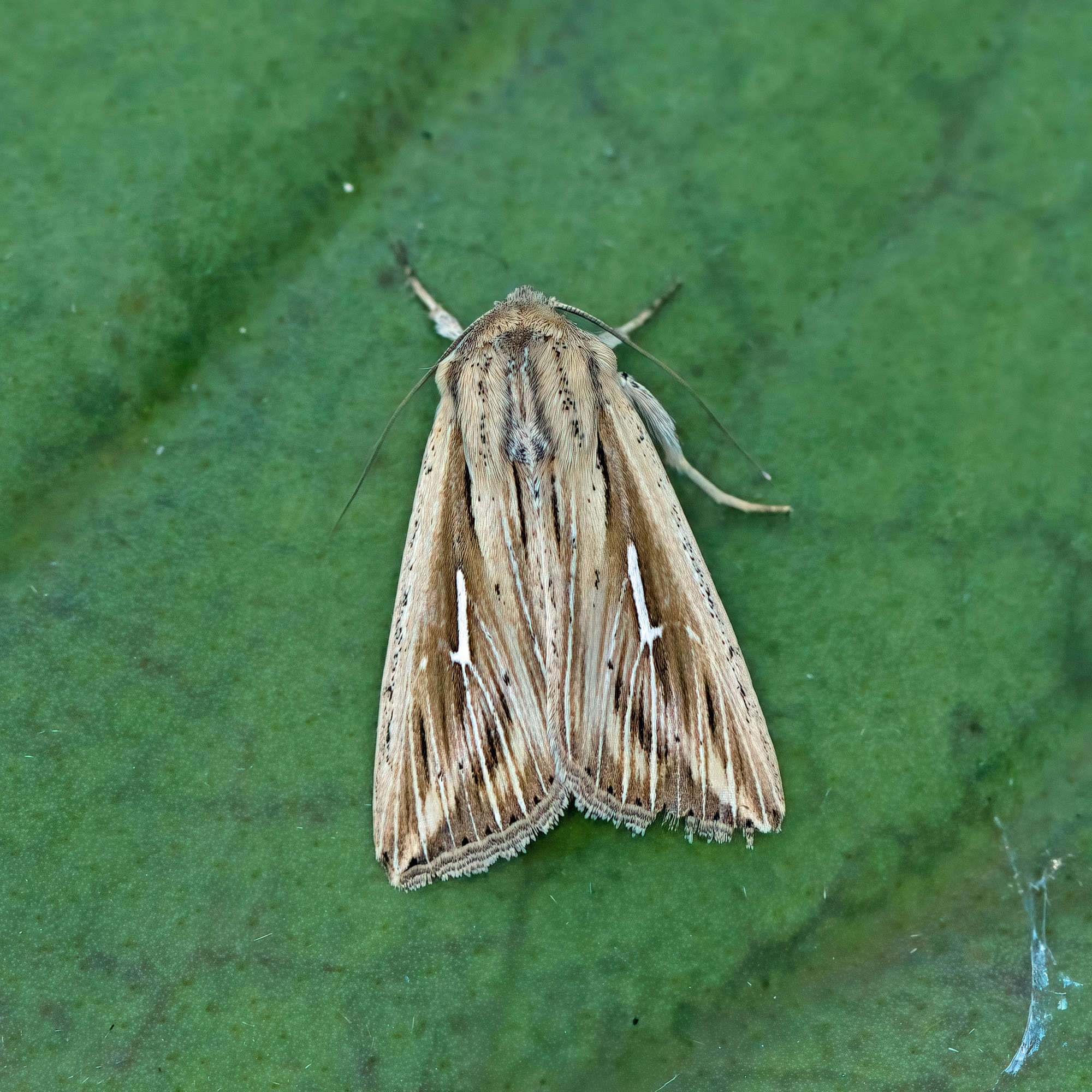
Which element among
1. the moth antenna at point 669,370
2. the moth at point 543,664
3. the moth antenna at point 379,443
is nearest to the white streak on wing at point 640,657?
the moth at point 543,664

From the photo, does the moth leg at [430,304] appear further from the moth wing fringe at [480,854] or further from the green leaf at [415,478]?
the moth wing fringe at [480,854]

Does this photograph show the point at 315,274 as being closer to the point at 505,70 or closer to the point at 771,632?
the point at 505,70

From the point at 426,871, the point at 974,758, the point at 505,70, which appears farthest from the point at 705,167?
the point at 426,871

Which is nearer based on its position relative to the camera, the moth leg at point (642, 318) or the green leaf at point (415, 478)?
the green leaf at point (415, 478)

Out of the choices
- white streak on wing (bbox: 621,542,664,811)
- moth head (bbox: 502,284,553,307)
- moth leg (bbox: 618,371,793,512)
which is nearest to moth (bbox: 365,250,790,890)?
white streak on wing (bbox: 621,542,664,811)

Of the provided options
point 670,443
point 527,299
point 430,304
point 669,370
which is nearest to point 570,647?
point 670,443

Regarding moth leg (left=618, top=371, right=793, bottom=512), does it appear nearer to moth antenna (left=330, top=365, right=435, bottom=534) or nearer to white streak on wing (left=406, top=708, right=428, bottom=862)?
moth antenna (left=330, top=365, right=435, bottom=534)
